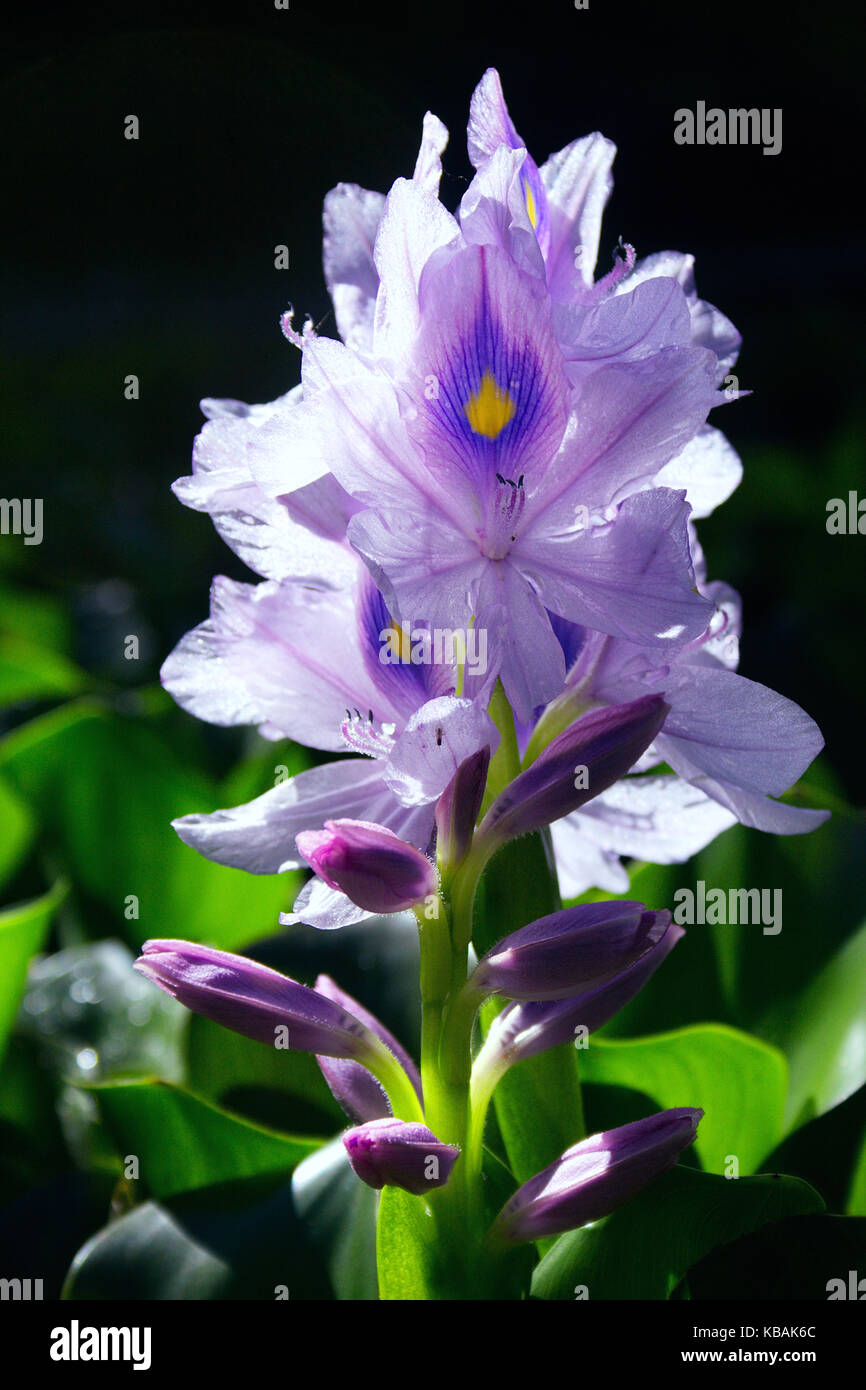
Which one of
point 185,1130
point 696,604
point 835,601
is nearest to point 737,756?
point 696,604

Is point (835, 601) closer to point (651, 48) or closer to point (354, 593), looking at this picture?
point (354, 593)

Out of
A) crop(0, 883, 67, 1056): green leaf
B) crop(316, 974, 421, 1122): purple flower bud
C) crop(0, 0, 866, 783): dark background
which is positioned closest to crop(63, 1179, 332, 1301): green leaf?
crop(316, 974, 421, 1122): purple flower bud

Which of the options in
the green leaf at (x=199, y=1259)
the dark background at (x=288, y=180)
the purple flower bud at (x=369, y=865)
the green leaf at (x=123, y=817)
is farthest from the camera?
the dark background at (x=288, y=180)

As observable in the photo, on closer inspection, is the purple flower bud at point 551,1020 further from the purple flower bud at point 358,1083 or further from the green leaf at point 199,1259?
the green leaf at point 199,1259

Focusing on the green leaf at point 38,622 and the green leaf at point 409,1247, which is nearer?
the green leaf at point 409,1247

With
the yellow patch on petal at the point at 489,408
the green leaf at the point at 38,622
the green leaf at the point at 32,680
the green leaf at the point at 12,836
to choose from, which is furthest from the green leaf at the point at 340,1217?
the green leaf at the point at 38,622
